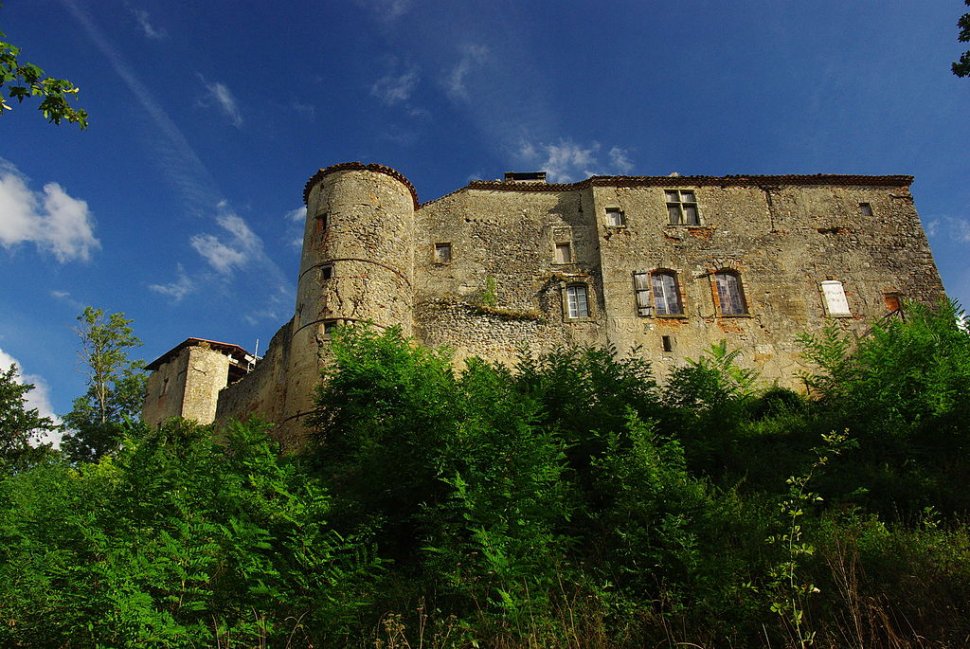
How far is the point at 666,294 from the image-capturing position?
2259cm

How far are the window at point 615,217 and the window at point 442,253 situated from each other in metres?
5.59

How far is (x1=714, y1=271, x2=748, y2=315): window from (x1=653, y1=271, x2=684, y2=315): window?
4.60 feet

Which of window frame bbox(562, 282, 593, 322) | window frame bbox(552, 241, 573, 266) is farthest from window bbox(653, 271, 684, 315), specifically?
window frame bbox(552, 241, 573, 266)

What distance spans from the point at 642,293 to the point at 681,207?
403 centimetres

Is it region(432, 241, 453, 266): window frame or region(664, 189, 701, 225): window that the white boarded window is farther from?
region(432, 241, 453, 266): window frame

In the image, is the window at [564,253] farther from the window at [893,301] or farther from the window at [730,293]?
the window at [893,301]

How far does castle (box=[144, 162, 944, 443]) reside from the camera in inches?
824

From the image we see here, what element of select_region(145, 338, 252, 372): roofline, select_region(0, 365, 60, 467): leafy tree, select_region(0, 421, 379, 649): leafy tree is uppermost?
select_region(145, 338, 252, 372): roofline

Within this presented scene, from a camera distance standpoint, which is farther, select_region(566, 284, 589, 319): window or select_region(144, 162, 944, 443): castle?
select_region(566, 284, 589, 319): window

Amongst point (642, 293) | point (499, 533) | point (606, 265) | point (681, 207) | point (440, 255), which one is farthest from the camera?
point (681, 207)

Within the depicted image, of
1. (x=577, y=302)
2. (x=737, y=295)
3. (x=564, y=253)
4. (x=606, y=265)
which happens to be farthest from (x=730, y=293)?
(x=564, y=253)

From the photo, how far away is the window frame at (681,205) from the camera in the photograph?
24047mm

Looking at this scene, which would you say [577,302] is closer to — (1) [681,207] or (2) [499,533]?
(1) [681,207]

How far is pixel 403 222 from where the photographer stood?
872 inches
